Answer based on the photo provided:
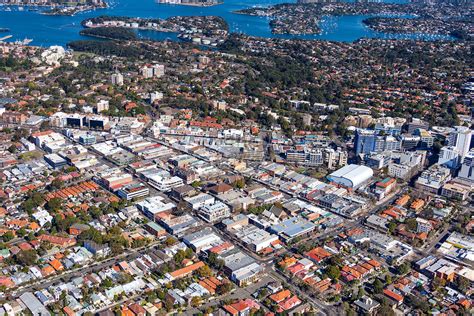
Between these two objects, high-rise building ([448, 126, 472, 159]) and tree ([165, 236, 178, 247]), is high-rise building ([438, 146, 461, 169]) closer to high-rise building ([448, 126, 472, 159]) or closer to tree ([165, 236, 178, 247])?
high-rise building ([448, 126, 472, 159])

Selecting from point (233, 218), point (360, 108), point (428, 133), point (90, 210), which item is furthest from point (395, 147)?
point (90, 210)

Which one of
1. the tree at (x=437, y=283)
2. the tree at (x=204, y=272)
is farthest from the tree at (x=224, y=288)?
the tree at (x=437, y=283)

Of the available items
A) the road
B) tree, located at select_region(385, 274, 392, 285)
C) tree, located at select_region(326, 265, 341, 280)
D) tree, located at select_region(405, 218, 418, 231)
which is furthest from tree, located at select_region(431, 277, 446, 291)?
the road

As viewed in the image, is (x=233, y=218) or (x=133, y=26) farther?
(x=133, y=26)

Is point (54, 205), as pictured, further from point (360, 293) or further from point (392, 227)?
point (392, 227)

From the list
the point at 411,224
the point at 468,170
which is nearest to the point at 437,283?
the point at 411,224

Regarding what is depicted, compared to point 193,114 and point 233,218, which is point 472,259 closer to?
point 233,218

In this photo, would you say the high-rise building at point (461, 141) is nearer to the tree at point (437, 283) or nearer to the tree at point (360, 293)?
the tree at point (437, 283)
